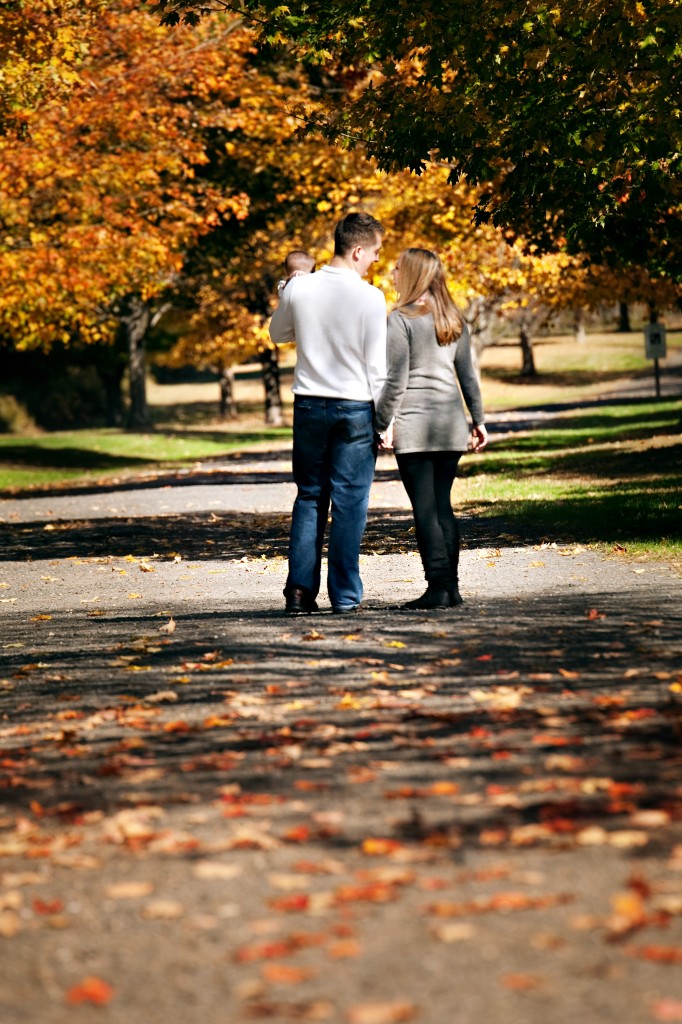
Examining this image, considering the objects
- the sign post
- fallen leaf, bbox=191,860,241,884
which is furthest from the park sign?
fallen leaf, bbox=191,860,241,884

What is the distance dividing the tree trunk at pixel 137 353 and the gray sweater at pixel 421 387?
31718mm

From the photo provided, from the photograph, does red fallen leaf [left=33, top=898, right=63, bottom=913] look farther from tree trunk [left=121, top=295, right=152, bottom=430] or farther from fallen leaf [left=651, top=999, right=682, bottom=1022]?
tree trunk [left=121, top=295, right=152, bottom=430]

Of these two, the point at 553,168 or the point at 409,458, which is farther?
the point at 553,168

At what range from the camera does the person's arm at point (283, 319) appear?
8508 millimetres

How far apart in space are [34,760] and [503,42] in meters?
8.48

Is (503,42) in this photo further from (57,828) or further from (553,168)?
(57,828)

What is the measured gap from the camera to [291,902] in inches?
151

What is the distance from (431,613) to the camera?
28.6 ft

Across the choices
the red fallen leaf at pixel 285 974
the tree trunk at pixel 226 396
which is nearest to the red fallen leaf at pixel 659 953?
the red fallen leaf at pixel 285 974

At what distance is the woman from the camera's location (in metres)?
8.44

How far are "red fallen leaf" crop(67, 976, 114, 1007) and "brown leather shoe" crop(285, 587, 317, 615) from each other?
5446mm

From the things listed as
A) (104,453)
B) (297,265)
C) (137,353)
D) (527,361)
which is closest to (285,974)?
(297,265)

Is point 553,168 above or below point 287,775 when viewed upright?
above

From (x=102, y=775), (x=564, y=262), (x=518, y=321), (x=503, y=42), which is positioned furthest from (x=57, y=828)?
(x=518, y=321)
